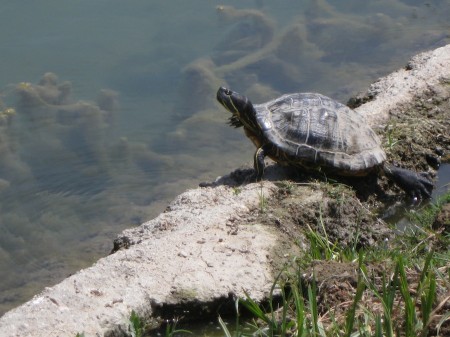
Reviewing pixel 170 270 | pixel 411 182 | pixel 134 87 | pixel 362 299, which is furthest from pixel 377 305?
pixel 134 87

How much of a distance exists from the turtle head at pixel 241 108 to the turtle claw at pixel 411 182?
47.2 inches

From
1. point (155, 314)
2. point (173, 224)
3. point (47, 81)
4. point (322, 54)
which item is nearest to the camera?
point (155, 314)

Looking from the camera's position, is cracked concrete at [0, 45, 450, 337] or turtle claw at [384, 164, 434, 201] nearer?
cracked concrete at [0, 45, 450, 337]

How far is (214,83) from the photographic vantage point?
1148cm

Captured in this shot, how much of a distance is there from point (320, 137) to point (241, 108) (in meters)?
0.77

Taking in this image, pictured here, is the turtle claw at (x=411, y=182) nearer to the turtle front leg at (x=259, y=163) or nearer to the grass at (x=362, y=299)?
the turtle front leg at (x=259, y=163)

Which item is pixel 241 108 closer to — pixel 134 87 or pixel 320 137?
pixel 320 137

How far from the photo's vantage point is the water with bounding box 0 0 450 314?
8.48m

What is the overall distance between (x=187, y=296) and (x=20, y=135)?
19.1ft

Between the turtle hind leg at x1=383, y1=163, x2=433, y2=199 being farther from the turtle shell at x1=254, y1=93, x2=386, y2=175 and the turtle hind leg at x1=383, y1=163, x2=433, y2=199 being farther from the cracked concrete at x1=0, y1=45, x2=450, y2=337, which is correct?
the cracked concrete at x1=0, y1=45, x2=450, y2=337

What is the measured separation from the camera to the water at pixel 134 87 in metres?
8.48

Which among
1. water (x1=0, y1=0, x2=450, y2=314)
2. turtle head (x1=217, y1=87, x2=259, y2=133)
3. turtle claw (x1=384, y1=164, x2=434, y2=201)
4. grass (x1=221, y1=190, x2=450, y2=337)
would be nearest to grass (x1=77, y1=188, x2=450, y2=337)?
grass (x1=221, y1=190, x2=450, y2=337)

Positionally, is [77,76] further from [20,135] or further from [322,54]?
[322,54]

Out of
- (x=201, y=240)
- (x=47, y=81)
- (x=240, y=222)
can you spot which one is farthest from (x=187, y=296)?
(x=47, y=81)
